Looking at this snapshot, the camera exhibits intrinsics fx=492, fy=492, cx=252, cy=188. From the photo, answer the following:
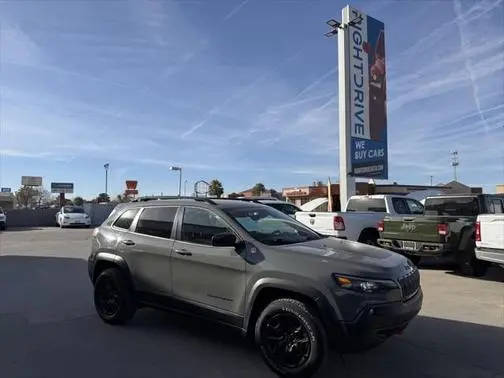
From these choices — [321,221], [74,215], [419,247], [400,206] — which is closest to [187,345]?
[419,247]

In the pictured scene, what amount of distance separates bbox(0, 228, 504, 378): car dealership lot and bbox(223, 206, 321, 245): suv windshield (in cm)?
134

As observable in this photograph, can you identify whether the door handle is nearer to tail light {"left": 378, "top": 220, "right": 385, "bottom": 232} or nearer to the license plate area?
the license plate area

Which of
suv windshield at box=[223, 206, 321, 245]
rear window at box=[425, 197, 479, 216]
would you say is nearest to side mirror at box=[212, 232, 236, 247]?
suv windshield at box=[223, 206, 321, 245]

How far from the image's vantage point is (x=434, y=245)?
10.9 metres

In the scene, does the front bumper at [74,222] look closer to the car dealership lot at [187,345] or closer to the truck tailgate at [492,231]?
the car dealership lot at [187,345]

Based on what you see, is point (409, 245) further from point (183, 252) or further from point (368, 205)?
point (183, 252)

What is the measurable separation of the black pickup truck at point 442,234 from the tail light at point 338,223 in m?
1.09

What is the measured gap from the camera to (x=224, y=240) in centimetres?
527

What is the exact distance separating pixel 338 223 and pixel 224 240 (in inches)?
322

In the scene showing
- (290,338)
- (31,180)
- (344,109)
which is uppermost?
(31,180)

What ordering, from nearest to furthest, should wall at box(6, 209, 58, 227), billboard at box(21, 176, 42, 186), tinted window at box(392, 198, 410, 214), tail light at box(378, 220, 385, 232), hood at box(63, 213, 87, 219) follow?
tail light at box(378, 220, 385, 232) < tinted window at box(392, 198, 410, 214) < hood at box(63, 213, 87, 219) < wall at box(6, 209, 58, 227) < billboard at box(21, 176, 42, 186)

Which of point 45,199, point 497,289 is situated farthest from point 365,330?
point 45,199

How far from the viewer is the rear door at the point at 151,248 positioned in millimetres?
6117

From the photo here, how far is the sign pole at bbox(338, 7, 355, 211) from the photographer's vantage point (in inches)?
923
